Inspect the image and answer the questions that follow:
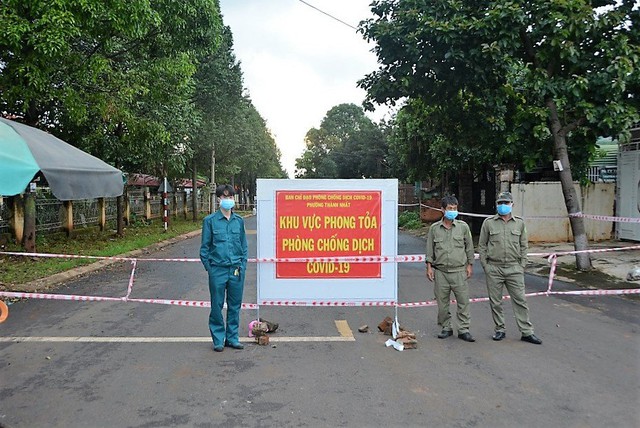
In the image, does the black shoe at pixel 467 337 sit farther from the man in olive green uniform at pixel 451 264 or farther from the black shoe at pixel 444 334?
the black shoe at pixel 444 334

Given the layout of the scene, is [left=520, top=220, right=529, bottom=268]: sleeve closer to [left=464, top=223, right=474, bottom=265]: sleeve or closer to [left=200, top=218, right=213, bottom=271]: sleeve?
[left=464, top=223, right=474, bottom=265]: sleeve

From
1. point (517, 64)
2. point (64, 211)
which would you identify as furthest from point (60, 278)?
point (517, 64)

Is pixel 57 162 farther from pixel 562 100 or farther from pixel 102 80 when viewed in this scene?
pixel 562 100

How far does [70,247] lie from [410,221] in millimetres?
16971

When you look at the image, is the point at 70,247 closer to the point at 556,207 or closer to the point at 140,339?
the point at 140,339

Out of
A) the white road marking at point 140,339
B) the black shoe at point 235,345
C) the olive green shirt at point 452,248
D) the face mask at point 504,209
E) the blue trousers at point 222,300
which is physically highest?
the face mask at point 504,209

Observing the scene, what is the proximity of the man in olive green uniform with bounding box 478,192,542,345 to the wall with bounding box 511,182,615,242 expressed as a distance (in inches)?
393

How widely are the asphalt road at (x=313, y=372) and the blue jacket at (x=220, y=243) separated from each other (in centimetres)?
98

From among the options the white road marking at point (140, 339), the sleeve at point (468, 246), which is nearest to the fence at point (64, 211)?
the white road marking at point (140, 339)

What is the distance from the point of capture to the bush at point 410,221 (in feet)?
83.2

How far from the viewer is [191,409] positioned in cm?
391

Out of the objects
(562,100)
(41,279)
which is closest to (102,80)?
(41,279)

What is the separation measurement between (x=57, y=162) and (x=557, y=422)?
5185mm

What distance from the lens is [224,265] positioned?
5.44 meters
